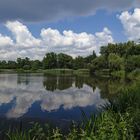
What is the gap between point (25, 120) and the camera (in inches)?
563

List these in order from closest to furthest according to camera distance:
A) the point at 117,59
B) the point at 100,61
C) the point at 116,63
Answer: the point at 116,63, the point at 117,59, the point at 100,61

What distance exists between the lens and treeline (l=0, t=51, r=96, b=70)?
429 feet

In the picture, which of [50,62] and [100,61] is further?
[50,62]

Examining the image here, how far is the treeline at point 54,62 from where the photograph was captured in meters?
131

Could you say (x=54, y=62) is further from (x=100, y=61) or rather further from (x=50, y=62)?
(x=100, y=61)

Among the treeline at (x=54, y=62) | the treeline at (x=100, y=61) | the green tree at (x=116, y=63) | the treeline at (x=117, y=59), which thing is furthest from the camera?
the treeline at (x=54, y=62)

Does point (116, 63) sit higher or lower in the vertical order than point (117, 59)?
lower

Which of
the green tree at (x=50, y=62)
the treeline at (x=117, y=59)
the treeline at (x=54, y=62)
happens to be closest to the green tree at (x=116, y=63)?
the treeline at (x=117, y=59)

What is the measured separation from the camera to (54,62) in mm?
142250

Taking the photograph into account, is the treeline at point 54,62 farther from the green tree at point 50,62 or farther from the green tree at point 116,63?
the green tree at point 116,63

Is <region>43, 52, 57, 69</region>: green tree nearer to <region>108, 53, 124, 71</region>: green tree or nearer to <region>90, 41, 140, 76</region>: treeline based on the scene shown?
<region>90, 41, 140, 76</region>: treeline

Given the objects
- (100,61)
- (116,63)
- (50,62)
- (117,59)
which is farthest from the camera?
(50,62)

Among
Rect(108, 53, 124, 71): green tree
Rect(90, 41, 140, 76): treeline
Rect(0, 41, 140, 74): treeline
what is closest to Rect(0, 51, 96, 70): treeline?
Rect(0, 41, 140, 74): treeline

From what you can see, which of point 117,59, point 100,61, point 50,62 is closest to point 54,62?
point 50,62
